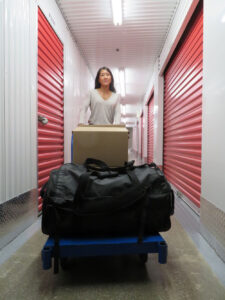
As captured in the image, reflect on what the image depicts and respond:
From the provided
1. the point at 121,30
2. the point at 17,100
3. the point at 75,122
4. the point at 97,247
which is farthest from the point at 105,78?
the point at 97,247

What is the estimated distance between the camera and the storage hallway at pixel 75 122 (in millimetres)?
1162

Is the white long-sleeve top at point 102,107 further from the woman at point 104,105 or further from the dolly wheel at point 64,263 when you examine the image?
the dolly wheel at point 64,263

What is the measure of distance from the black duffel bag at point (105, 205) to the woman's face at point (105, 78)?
5.97ft

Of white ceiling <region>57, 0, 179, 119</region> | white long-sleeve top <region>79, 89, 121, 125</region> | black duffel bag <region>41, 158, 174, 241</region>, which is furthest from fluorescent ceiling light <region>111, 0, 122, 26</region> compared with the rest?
black duffel bag <region>41, 158, 174, 241</region>


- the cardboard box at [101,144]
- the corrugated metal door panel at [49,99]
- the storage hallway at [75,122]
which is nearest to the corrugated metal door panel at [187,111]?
the storage hallway at [75,122]

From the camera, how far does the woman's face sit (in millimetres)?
2504

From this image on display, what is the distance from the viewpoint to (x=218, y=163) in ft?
4.82

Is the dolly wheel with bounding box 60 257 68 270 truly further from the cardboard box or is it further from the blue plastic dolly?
the cardboard box

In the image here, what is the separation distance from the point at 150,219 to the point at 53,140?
2111 mm

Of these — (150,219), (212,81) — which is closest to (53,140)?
(150,219)

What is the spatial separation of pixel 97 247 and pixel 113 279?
33 centimetres

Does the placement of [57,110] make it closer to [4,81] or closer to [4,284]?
[4,81]

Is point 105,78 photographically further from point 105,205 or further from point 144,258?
point 144,258

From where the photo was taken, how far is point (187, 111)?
108 inches
